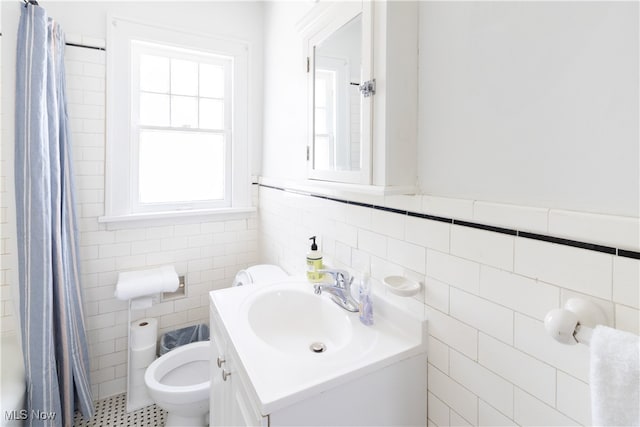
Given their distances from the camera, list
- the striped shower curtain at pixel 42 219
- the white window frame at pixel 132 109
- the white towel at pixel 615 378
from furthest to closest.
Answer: the white window frame at pixel 132 109
the striped shower curtain at pixel 42 219
the white towel at pixel 615 378

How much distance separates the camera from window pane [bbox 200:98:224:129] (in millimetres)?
2260

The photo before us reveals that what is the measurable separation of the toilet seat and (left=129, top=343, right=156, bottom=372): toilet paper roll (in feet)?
0.43

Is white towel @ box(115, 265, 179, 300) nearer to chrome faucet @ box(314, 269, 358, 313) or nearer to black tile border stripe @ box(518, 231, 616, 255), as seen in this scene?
chrome faucet @ box(314, 269, 358, 313)

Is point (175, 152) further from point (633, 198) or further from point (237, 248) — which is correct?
point (633, 198)

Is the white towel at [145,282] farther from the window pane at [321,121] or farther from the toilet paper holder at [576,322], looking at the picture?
the toilet paper holder at [576,322]

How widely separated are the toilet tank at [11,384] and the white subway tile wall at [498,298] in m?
1.74

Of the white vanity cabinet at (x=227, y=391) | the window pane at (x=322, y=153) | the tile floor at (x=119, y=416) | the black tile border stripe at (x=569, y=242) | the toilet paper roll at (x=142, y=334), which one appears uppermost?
the window pane at (x=322, y=153)

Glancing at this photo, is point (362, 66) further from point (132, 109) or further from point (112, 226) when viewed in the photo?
point (112, 226)

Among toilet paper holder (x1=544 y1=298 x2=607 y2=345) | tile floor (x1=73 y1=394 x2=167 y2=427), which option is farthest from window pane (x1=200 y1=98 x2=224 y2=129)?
toilet paper holder (x1=544 y1=298 x2=607 y2=345)

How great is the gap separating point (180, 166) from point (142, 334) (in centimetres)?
110

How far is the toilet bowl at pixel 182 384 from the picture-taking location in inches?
63.0

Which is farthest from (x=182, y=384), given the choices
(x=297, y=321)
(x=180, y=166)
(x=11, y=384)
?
(x=180, y=166)

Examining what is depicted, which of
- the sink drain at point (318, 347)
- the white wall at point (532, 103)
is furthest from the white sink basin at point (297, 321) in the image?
the white wall at point (532, 103)

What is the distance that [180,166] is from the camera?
2.24 m
